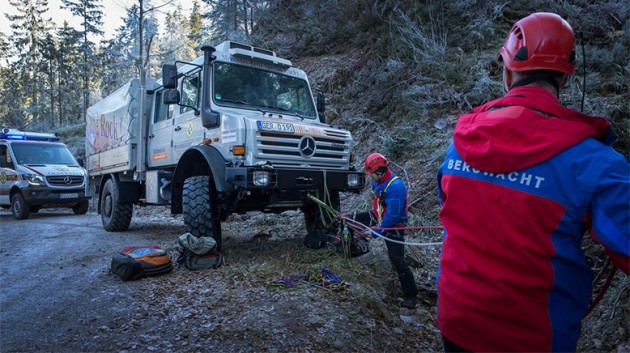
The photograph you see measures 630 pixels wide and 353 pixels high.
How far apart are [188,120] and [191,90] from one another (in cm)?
48

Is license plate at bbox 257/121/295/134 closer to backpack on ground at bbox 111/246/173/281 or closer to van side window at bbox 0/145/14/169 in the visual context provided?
backpack on ground at bbox 111/246/173/281

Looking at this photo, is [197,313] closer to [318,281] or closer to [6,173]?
[318,281]

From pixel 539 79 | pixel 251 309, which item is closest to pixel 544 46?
pixel 539 79

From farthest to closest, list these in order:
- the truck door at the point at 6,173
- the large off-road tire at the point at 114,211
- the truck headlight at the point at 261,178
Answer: the truck door at the point at 6,173 → the large off-road tire at the point at 114,211 → the truck headlight at the point at 261,178

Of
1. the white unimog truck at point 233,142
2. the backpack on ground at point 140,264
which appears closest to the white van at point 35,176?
the white unimog truck at point 233,142

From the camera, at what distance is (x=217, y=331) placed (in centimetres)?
336

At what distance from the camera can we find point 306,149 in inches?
219

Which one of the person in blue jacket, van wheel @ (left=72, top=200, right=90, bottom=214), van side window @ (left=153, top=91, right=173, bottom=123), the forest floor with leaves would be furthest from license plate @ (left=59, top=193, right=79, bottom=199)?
the person in blue jacket

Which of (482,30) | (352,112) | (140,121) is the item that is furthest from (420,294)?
(482,30)

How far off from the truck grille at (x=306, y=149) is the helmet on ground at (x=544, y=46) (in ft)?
12.9

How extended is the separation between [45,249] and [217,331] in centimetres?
532

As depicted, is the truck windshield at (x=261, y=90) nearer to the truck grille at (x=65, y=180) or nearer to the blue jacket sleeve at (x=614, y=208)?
the blue jacket sleeve at (x=614, y=208)

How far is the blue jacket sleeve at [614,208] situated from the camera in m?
1.16

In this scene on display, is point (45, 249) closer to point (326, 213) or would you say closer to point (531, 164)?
point (326, 213)
